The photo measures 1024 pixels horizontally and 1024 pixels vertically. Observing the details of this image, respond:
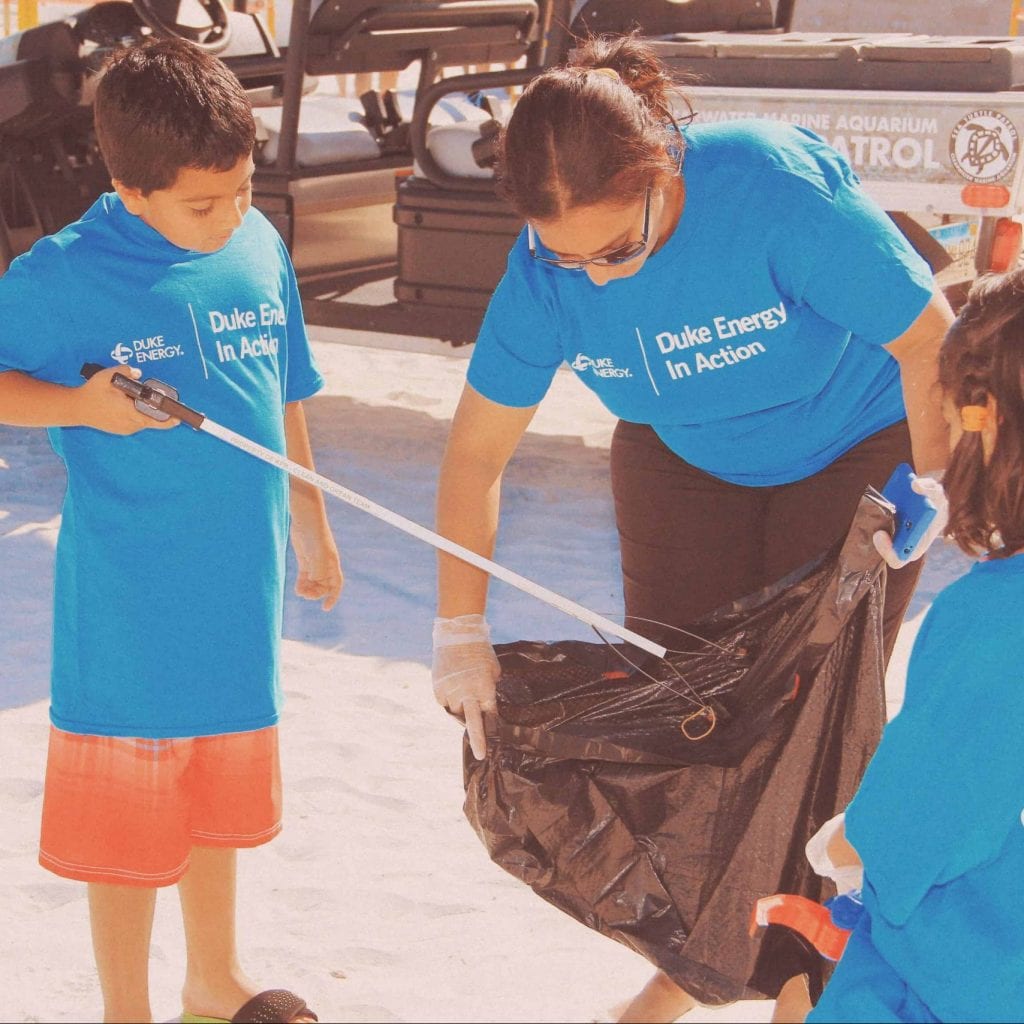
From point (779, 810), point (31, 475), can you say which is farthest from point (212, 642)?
point (31, 475)

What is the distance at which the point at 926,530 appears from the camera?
Answer: 1891 millimetres

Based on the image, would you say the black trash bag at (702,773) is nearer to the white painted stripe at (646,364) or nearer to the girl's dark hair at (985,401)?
the white painted stripe at (646,364)

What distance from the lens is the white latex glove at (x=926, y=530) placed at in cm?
182

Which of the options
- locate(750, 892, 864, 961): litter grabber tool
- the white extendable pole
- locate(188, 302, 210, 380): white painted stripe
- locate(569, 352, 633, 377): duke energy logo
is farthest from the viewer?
locate(569, 352, 633, 377): duke energy logo

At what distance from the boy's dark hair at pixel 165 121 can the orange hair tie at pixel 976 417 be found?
1.10m

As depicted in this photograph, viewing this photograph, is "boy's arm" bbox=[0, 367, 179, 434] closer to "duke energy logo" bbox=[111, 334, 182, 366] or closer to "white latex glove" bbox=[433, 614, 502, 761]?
"duke energy logo" bbox=[111, 334, 182, 366]

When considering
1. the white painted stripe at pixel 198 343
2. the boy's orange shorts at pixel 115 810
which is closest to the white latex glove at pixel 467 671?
the boy's orange shorts at pixel 115 810

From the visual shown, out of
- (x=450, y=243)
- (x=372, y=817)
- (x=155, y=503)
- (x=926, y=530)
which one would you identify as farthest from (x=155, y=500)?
(x=450, y=243)

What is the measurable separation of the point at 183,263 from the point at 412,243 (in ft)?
11.1

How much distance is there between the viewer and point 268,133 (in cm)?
575

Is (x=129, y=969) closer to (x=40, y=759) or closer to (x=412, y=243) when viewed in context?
(x=40, y=759)

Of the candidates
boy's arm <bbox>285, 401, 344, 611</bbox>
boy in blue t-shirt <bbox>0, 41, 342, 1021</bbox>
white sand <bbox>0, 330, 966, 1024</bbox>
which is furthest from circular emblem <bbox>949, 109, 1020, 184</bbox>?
boy in blue t-shirt <bbox>0, 41, 342, 1021</bbox>

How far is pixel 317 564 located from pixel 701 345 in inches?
29.8

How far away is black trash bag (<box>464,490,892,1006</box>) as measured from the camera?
82.8 inches
